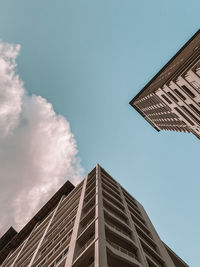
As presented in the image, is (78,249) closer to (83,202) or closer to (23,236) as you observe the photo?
(83,202)

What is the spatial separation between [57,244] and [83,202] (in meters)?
7.33

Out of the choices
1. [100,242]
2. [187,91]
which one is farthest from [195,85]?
[100,242]

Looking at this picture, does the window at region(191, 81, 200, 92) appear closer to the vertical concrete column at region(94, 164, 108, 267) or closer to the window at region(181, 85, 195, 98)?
the window at region(181, 85, 195, 98)

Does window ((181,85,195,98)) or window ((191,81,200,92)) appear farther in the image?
window ((181,85,195,98))

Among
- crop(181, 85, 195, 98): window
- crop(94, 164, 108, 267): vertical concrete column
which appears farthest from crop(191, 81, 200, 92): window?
crop(94, 164, 108, 267): vertical concrete column

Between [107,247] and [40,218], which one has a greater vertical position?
[40,218]

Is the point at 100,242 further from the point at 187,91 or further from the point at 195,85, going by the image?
the point at 187,91

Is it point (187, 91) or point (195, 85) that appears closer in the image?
point (195, 85)

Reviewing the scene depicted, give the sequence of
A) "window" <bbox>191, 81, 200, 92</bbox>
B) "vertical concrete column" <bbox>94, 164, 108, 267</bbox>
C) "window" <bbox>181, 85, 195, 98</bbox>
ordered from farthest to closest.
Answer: "window" <bbox>181, 85, 195, 98</bbox> → "window" <bbox>191, 81, 200, 92</bbox> → "vertical concrete column" <bbox>94, 164, 108, 267</bbox>

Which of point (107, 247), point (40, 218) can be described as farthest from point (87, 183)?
point (107, 247)

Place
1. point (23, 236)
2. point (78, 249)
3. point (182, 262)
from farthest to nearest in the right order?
point (23, 236)
point (182, 262)
point (78, 249)

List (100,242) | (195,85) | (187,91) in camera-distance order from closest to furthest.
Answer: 1. (100,242)
2. (195,85)
3. (187,91)

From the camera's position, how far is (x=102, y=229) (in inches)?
746

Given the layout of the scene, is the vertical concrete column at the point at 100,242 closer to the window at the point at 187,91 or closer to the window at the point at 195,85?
the window at the point at 195,85
